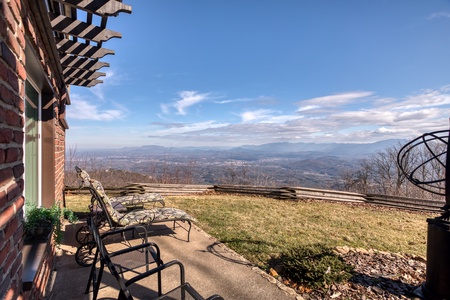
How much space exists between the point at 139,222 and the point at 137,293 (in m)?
1.27

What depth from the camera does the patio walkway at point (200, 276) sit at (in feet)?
8.81

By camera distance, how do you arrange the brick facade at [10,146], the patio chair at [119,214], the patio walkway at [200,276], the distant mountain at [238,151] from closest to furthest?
the brick facade at [10,146] → the patio walkway at [200,276] → the patio chair at [119,214] → the distant mountain at [238,151]

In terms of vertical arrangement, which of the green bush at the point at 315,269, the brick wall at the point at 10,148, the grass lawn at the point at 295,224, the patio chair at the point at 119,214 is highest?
the brick wall at the point at 10,148

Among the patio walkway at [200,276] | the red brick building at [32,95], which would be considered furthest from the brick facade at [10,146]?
the patio walkway at [200,276]

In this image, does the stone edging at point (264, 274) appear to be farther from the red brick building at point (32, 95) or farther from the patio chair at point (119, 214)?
the red brick building at point (32, 95)

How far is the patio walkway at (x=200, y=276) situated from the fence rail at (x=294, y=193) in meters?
4.55

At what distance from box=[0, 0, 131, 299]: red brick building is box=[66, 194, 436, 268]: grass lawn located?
9.32 ft

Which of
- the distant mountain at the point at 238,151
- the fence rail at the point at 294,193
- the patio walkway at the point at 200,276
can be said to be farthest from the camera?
the distant mountain at the point at 238,151

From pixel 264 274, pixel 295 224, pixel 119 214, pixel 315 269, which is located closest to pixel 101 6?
pixel 119 214

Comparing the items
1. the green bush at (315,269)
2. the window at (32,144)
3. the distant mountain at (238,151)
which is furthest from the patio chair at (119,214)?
the distant mountain at (238,151)

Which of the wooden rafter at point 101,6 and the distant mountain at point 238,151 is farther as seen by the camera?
the distant mountain at point 238,151

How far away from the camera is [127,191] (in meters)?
8.48

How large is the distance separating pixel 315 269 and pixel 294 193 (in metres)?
5.87

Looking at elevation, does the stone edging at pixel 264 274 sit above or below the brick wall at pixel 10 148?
below
